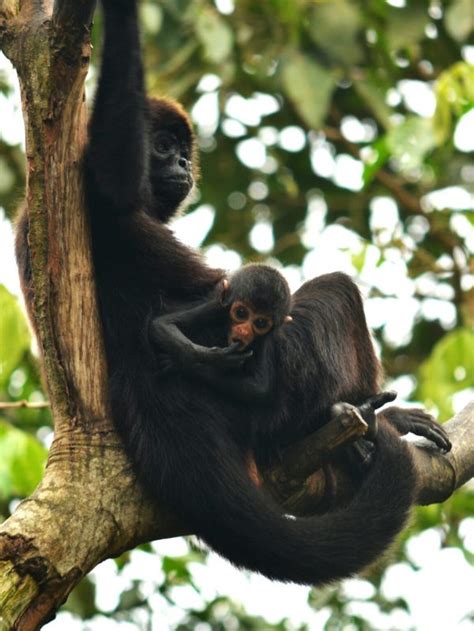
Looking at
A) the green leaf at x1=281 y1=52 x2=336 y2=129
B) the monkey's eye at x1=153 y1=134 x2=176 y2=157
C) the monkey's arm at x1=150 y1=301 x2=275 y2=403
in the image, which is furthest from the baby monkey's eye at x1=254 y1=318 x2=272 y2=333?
the green leaf at x1=281 y1=52 x2=336 y2=129

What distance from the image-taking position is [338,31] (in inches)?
311

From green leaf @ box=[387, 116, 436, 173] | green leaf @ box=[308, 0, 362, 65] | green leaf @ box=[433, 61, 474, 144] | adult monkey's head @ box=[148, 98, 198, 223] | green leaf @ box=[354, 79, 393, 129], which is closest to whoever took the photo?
adult monkey's head @ box=[148, 98, 198, 223]

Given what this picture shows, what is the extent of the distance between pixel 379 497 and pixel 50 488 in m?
1.36

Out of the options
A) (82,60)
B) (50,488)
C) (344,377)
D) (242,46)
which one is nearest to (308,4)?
(242,46)

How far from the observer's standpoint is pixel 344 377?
5.06m

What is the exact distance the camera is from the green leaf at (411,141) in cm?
655

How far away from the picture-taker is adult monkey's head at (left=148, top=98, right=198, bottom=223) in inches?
221

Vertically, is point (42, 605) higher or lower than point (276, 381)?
lower

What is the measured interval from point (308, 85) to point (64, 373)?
3.97m

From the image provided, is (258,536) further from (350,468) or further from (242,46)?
(242,46)

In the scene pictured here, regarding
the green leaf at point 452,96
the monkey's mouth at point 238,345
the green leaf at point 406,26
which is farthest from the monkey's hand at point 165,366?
the green leaf at point 406,26

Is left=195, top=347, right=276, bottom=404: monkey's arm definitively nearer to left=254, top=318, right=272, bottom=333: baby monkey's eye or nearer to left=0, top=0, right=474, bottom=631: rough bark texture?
left=254, top=318, right=272, bottom=333: baby monkey's eye

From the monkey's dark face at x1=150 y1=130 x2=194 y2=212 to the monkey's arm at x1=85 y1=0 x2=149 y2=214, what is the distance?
92 cm

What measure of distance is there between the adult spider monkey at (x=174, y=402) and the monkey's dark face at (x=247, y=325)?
0.39 feet
